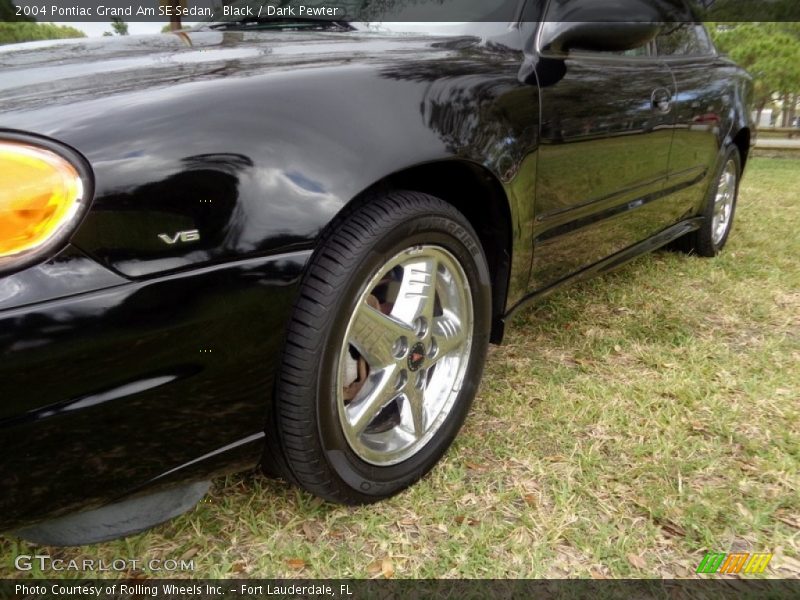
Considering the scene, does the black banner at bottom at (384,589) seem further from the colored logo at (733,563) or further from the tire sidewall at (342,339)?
the tire sidewall at (342,339)

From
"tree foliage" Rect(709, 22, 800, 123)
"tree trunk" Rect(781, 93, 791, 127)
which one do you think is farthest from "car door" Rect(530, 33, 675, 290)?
"tree trunk" Rect(781, 93, 791, 127)

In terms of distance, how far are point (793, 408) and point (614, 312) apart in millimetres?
977

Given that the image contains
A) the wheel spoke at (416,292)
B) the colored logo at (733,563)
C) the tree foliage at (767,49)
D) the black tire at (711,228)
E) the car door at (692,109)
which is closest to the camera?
the colored logo at (733,563)

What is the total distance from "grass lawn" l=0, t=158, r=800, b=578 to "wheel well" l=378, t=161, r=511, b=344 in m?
0.43

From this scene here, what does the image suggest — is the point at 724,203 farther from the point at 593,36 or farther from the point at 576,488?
the point at 576,488

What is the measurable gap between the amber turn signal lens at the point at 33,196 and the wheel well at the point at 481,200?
0.70m

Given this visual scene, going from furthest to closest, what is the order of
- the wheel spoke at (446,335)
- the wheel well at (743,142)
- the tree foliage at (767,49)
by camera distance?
the tree foliage at (767,49)
the wheel well at (743,142)
the wheel spoke at (446,335)

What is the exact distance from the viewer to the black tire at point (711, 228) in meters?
3.62

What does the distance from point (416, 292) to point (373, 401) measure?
0.99ft

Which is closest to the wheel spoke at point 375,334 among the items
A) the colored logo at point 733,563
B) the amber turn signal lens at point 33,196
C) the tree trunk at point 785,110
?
the amber turn signal lens at point 33,196

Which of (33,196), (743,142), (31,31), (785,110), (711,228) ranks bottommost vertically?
(785,110)

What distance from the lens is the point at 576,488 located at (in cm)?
176

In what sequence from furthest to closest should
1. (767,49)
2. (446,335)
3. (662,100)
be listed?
(767,49)
(662,100)
(446,335)

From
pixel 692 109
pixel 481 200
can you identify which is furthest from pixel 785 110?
pixel 481 200
